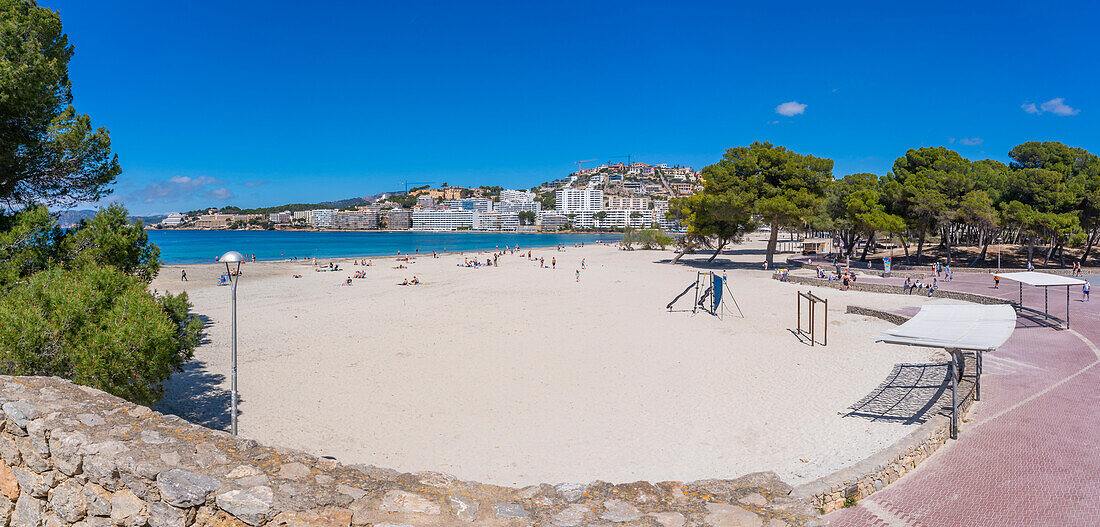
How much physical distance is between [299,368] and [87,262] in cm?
561

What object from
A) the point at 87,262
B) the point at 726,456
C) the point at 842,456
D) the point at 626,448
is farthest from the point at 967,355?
the point at 87,262

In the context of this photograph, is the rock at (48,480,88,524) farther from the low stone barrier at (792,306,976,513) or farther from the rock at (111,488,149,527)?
the low stone barrier at (792,306,976,513)

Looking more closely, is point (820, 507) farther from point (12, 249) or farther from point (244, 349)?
point (244, 349)

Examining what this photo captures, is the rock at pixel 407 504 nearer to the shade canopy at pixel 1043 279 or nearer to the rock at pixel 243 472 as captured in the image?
the rock at pixel 243 472

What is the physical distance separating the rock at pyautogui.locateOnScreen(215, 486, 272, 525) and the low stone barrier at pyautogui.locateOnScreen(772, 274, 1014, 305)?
22787mm

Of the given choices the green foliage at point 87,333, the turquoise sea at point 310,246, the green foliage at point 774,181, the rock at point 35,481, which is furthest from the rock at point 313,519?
the turquoise sea at point 310,246

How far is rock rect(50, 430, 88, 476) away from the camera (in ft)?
12.9

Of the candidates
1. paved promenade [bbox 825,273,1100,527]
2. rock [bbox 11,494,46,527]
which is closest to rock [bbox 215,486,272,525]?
rock [bbox 11,494,46,527]

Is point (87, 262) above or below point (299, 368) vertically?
above

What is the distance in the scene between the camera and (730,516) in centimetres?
396

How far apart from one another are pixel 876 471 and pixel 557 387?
19.9ft

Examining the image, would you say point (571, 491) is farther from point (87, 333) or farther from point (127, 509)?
point (87, 333)

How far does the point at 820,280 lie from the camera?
1000 inches

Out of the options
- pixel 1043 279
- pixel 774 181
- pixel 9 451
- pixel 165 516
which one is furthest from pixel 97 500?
pixel 774 181
